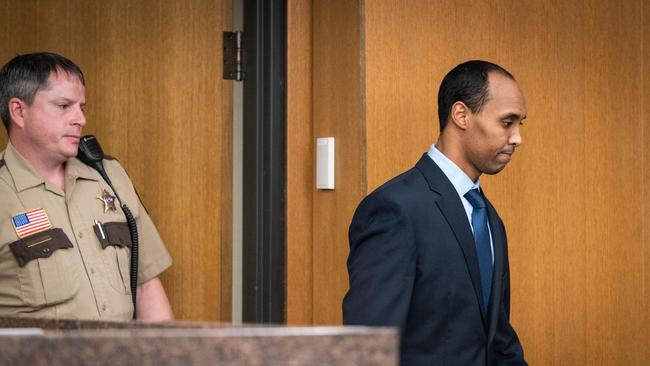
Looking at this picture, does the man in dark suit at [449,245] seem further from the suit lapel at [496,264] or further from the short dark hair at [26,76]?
the short dark hair at [26,76]

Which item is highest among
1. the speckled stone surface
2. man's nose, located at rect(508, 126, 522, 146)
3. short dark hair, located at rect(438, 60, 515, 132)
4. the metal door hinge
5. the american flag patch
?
the metal door hinge

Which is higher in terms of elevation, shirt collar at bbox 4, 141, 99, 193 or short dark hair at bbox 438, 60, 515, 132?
short dark hair at bbox 438, 60, 515, 132

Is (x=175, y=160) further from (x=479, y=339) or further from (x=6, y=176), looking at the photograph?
(x=479, y=339)

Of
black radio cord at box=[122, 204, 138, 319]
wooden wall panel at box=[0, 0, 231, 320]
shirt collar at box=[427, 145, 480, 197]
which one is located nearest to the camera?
shirt collar at box=[427, 145, 480, 197]

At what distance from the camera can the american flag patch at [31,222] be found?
88.5 inches

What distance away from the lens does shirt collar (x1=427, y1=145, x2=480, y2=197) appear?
2.13 meters

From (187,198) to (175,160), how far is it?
0.44 feet

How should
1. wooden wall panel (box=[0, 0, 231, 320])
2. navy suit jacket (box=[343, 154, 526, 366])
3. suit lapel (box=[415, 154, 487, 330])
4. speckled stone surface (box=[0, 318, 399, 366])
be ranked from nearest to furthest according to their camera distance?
speckled stone surface (box=[0, 318, 399, 366]) → navy suit jacket (box=[343, 154, 526, 366]) → suit lapel (box=[415, 154, 487, 330]) → wooden wall panel (box=[0, 0, 231, 320])

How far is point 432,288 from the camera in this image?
6.40 feet

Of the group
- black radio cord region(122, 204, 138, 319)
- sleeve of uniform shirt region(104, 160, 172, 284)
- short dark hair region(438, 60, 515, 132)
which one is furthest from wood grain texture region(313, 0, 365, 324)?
black radio cord region(122, 204, 138, 319)

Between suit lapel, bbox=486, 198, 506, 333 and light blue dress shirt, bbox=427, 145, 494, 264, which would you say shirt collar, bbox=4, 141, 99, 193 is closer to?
light blue dress shirt, bbox=427, 145, 494, 264

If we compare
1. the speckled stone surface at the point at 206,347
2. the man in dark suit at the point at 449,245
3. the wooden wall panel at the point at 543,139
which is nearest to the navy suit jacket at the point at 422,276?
the man in dark suit at the point at 449,245

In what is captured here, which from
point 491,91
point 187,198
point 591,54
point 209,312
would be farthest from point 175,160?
point 591,54

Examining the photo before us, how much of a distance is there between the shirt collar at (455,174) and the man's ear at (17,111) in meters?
1.11
